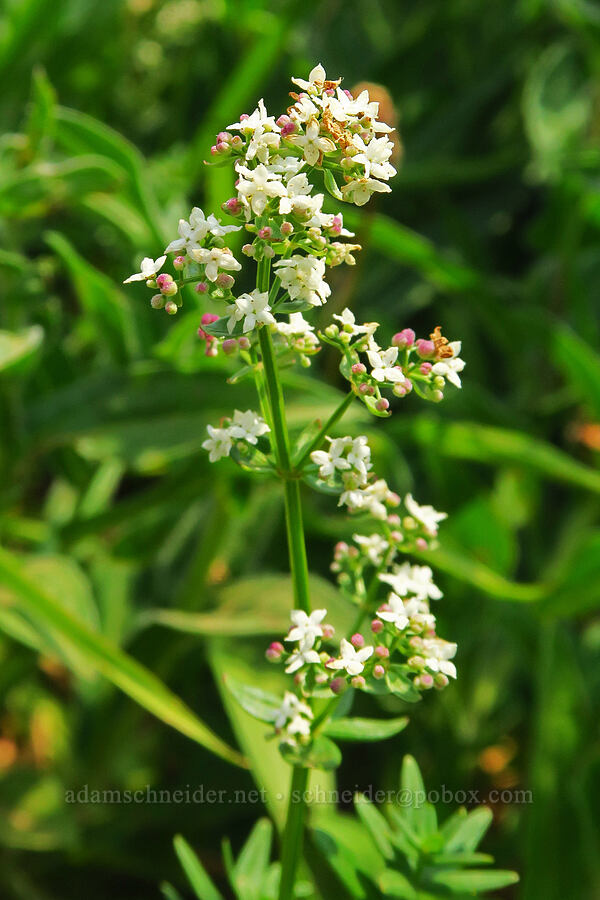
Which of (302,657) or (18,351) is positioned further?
(18,351)

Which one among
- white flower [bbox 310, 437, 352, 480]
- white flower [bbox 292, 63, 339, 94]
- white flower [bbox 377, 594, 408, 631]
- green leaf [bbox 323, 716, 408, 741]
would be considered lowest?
green leaf [bbox 323, 716, 408, 741]

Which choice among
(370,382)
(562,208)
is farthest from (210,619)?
(562,208)

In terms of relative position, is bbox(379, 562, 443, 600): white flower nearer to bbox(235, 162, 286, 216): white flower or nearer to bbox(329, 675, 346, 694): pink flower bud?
bbox(329, 675, 346, 694): pink flower bud

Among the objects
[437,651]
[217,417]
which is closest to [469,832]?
[437,651]

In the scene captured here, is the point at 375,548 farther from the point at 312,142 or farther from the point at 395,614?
the point at 312,142

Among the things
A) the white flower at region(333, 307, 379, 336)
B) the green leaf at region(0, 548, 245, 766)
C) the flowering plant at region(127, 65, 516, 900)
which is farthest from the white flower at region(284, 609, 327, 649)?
the green leaf at region(0, 548, 245, 766)

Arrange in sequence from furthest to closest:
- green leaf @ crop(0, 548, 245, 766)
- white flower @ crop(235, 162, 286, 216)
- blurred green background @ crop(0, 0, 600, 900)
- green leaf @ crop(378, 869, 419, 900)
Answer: blurred green background @ crop(0, 0, 600, 900) → green leaf @ crop(0, 548, 245, 766) → green leaf @ crop(378, 869, 419, 900) → white flower @ crop(235, 162, 286, 216)
